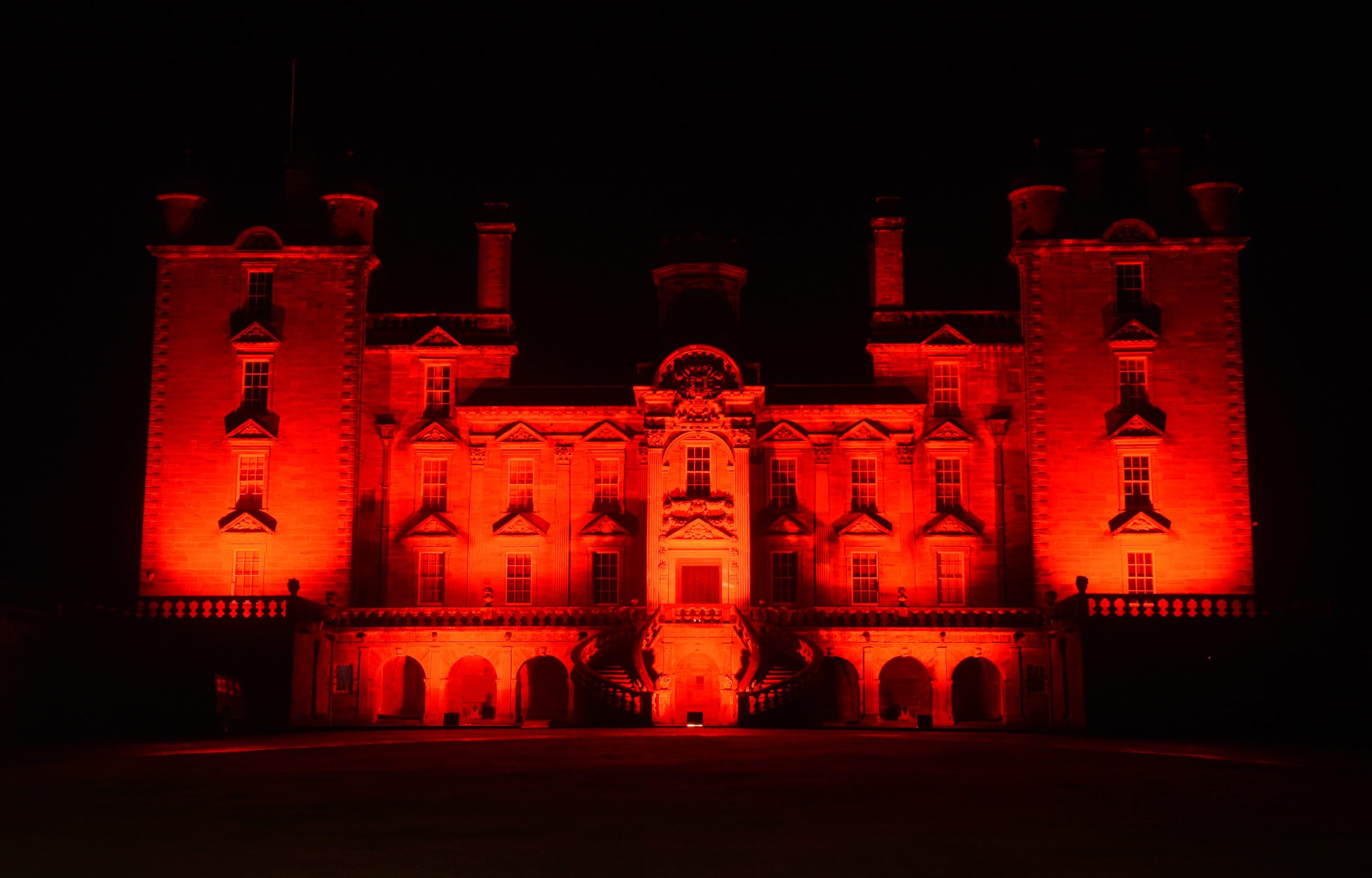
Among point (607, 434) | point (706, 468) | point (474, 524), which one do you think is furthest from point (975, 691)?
point (474, 524)

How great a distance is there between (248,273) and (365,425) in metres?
6.63

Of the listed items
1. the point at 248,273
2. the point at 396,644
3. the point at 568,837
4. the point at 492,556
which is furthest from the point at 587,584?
the point at 568,837

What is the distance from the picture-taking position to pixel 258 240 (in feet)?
180

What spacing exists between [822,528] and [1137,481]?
34.6ft

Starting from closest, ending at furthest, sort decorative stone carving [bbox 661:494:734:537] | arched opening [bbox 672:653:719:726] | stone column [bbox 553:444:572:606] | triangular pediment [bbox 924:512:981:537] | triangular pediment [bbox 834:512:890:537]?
1. arched opening [bbox 672:653:719:726]
2. decorative stone carving [bbox 661:494:734:537]
3. triangular pediment [bbox 924:512:981:537]
4. triangular pediment [bbox 834:512:890:537]
5. stone column [bbox 553:444:572:606]

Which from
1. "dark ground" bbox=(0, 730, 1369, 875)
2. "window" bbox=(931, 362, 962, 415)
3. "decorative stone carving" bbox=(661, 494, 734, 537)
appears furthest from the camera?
"window" bbox=(931, 362, 962, 415)

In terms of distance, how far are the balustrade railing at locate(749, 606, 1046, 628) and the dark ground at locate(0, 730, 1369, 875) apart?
15.6 meters

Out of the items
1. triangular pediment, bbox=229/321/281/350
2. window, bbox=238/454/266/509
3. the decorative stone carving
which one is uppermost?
triangular pediment, bbox=229/321/281/350

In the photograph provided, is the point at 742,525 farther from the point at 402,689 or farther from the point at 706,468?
the point at 402,689

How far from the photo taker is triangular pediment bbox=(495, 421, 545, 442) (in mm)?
54250

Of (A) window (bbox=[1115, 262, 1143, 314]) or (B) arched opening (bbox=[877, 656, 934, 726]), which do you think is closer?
(B) arched opening (bbox=[877, 656, 934, 726])

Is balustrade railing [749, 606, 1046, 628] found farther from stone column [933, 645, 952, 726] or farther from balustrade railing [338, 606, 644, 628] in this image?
balustrade railing [338, 606, 644, 628]

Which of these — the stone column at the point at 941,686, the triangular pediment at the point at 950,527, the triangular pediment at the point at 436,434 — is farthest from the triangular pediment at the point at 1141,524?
the triangular pediment at the point at 436,434

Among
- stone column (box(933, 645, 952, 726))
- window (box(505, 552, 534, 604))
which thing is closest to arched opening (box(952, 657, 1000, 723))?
stone column (box(933, 645, 952, 726))
